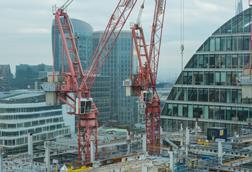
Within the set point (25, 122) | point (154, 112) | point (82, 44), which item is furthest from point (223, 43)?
point (82, 44)

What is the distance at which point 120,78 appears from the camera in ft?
494

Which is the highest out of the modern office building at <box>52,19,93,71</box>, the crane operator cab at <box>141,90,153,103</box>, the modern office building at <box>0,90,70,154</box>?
the modern office building at <box>52,19,93,71</box>

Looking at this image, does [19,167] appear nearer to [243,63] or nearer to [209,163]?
[209,163]

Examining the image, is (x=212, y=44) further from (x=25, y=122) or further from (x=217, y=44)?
(x=25, y=122)

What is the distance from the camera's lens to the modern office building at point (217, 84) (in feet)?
216

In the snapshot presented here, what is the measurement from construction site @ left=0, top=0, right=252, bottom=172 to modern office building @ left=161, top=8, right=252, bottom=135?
148 mm

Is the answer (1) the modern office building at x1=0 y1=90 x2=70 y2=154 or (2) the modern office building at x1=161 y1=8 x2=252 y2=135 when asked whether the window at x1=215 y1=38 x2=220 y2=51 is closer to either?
(2) the modern office building at x1=161 y1=8 x2=252 y2=135

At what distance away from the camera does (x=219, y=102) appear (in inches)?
2662

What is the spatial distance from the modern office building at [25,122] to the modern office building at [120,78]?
130 feet

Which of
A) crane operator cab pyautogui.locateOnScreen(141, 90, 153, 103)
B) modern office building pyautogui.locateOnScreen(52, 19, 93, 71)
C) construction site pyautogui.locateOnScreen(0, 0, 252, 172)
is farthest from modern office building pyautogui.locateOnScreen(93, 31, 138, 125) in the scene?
A: crane operator cab pyautogui.locateOnScreen(141, 90, 153, 103)

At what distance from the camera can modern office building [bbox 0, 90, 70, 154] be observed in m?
81.6

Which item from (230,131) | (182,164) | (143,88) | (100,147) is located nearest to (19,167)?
(182,164)

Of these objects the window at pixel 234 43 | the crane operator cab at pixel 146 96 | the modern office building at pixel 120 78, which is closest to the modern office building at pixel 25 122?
the crane operator cab at pixel 146 96

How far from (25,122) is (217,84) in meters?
37.4
